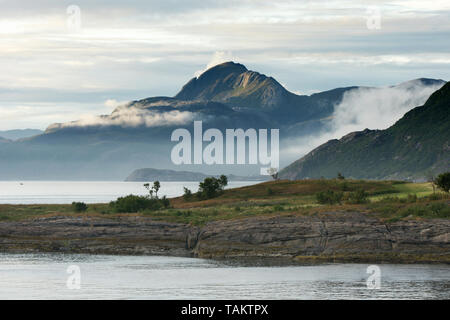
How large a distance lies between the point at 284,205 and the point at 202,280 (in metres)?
47.1

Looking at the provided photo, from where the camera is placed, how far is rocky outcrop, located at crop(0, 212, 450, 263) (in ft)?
297

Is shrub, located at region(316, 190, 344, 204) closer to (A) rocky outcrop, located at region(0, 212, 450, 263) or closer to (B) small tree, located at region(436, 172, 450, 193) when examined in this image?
(A) rocky outcrop, located at region(0, 212, 450, 263)

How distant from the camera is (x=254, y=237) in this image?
9538 cm

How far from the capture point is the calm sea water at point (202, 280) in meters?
63.2

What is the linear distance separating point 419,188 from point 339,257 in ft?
154

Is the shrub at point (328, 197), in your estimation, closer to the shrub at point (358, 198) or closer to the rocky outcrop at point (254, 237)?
the shrub at point (358, 198)

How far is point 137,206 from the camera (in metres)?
120

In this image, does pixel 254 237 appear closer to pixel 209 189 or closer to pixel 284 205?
pixel 284 205

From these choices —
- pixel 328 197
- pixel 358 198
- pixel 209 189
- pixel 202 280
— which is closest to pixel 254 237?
pixel 358 198

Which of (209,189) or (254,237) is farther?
(209,189)

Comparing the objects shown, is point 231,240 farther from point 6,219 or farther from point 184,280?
point 6,219

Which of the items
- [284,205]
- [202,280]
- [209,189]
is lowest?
[202,280]

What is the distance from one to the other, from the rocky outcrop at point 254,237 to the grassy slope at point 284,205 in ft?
10.1
